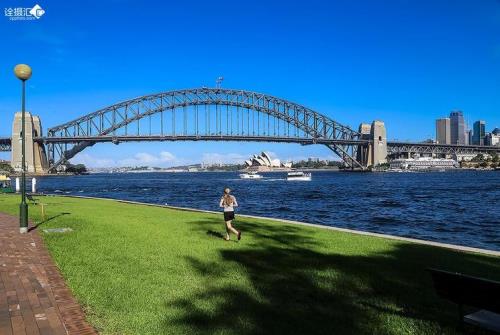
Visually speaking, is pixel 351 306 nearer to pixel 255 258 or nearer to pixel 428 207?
pixel 255 258

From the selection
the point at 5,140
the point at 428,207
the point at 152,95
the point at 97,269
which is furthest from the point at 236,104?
the point at 97,269

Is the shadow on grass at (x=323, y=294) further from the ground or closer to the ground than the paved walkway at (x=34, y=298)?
closer to the ground

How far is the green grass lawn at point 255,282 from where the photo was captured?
4793 millimetres

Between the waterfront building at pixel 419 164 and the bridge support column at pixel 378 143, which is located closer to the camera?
the bridge support column at pixel 378 143

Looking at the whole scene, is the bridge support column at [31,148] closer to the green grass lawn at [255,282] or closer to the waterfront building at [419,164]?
the waterfront building at [419,164]

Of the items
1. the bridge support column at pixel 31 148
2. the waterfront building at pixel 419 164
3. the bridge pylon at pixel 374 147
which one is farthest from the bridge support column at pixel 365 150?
the bridge support column at pixel 31 148

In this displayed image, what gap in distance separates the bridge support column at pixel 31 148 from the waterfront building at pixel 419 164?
89.0 meters

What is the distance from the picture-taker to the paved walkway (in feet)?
15.0

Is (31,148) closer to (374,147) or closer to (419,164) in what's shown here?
(374,147)

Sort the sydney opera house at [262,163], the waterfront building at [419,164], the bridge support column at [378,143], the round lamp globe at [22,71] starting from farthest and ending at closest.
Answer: the sydney opera house at [262,163]
the waterfront building at [419,164]
the bridge support column at [378,143]
the round lamp globe at [22,71]

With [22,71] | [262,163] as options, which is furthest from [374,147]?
[22,71]

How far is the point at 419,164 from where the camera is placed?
145750 millimetres

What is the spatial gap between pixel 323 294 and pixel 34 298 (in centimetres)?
323

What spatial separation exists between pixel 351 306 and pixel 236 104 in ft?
354
